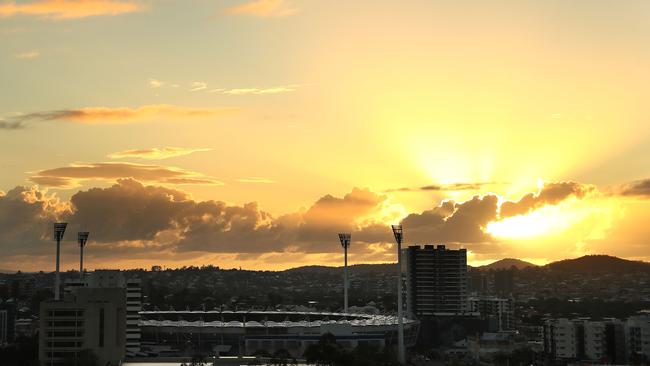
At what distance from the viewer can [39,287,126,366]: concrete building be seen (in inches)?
5832

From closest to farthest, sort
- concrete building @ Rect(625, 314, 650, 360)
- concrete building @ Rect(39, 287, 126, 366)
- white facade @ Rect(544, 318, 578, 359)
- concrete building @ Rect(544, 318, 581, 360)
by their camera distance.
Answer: concrete building @ Rect(39, 287, 126, 366) → concrete building @ Rect(625, 314, 650, 360) → concrete building @ Rect(544, 318, 581, 360) → white facade @ Rect(544, 318, 578, 359)

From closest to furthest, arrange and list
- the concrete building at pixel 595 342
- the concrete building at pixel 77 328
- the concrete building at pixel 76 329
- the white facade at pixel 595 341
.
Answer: the concrete building at pixel 76 329, the concrete building at pixel 77 328, the concrete building at pixel 595 342, the white facade at pixel 595 341

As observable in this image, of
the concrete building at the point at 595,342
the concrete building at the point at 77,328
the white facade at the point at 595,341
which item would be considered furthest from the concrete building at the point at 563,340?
the concrete building at the point at 77,328

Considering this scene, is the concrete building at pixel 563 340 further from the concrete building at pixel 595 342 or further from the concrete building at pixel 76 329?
the concrete building at pixel 76 329

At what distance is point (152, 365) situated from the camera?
16962 centimetres

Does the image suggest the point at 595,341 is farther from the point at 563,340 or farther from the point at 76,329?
the point at 76,329

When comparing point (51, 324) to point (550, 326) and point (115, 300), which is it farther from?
point (550, 326)

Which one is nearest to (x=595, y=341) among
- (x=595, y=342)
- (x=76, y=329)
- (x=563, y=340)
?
(x=595, y=342)

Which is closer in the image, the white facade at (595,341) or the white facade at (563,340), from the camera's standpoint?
the white facade at (595,341)

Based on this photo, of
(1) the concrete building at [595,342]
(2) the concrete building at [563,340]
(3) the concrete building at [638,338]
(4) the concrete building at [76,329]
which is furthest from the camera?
(2) the concrete building at [563,340]

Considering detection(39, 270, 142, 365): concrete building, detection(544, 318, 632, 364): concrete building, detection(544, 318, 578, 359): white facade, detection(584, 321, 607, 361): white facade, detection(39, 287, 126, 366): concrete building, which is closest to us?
detection(39, 287, 126, 366): concrete building

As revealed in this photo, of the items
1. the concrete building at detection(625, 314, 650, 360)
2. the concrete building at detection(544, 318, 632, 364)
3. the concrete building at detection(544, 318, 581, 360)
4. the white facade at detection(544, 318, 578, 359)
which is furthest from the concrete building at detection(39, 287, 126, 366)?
the concrete building at detection(625, 314, 650, 360)

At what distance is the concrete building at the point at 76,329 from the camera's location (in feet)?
486

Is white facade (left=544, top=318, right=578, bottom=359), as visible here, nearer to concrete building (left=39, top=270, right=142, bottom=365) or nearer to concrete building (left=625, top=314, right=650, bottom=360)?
concrete building (left=625, top=314, right=650, bottom=360)
